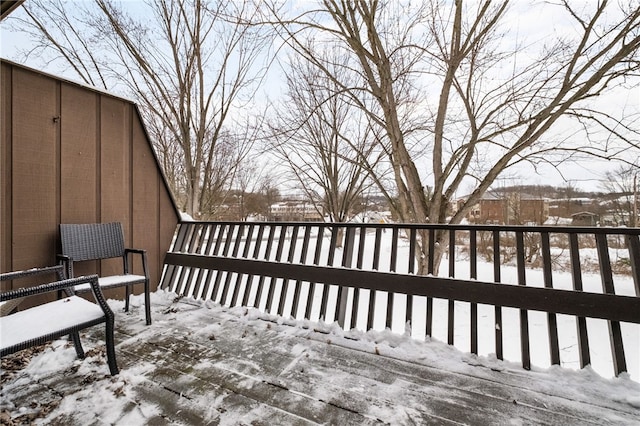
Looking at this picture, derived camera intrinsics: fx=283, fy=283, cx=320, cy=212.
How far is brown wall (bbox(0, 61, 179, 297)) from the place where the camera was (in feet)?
7.86

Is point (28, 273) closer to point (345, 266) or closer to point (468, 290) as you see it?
point (345, 266)

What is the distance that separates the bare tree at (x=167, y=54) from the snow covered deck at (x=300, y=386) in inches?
217

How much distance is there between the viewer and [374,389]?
1.64 metres

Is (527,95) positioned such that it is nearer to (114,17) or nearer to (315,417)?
(315,417)

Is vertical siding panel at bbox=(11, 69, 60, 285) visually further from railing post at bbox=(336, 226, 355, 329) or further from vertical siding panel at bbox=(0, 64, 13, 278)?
railing post at bbox=(336, 226, 355, 329)

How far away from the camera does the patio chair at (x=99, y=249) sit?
7.93 feet

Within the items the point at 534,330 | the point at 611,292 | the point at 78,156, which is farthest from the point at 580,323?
the point at 78,156

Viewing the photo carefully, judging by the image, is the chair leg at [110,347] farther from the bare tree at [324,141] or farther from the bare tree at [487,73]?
the bare tree at [324,141]

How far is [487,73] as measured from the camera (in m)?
5.36

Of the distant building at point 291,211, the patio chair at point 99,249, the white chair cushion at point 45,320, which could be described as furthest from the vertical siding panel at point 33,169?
the distant building at point 291,211

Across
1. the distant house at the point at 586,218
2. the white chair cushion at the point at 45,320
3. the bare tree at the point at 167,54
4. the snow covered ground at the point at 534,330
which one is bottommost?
the snow covered ground at the point at 534,330

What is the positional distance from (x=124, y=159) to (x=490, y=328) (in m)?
4.77

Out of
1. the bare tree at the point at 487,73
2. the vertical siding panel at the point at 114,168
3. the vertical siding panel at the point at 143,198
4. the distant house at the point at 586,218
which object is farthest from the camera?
the distant house at the point at 586,218

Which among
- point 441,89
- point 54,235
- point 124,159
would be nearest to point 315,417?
point 54,235
